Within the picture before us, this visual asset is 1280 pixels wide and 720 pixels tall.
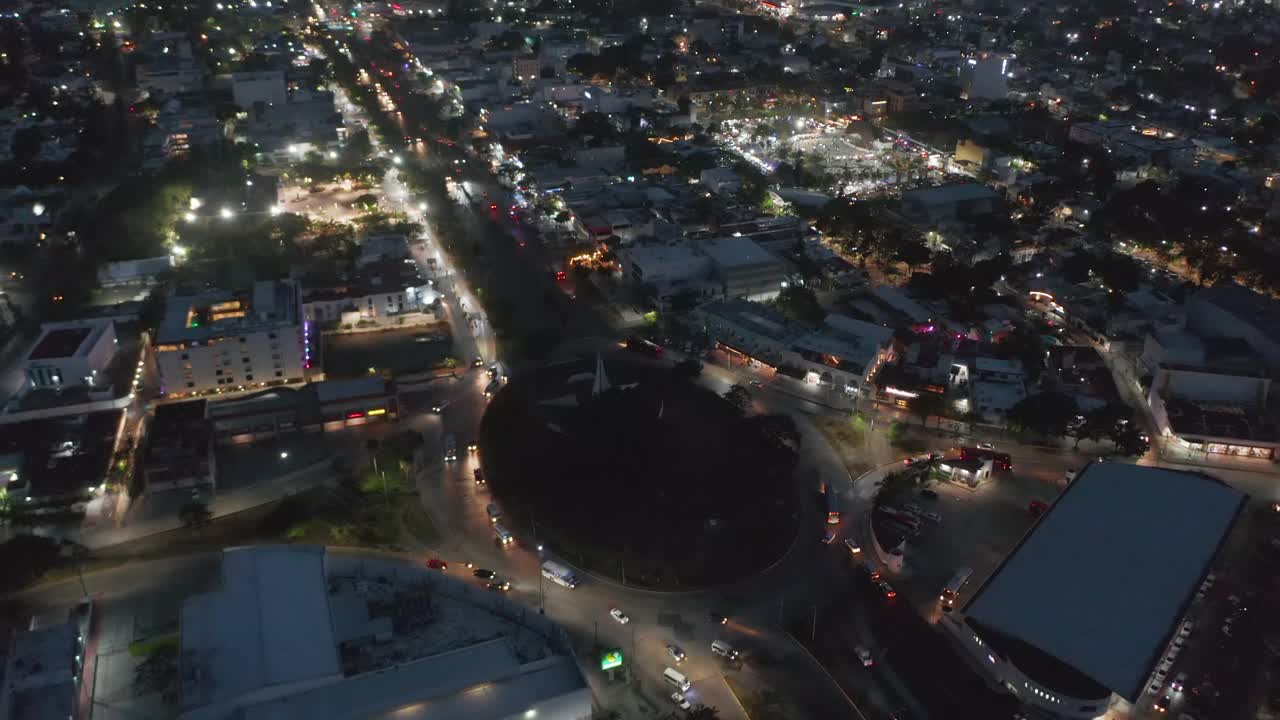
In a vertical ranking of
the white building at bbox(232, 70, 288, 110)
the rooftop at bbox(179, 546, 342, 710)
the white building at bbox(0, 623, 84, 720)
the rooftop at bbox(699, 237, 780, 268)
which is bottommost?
the white building at bbox(232, 70, 288, 110)

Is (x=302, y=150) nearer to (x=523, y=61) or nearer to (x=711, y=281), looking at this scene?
(x=523, y=61)

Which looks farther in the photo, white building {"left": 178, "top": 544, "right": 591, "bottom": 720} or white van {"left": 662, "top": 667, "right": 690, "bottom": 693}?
white van {"left": 662, "top": 667, "right": 690, "bottom": 693}

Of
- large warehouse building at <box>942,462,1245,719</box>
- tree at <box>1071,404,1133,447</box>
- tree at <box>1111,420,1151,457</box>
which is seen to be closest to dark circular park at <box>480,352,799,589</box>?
large warehouse building at <box>942,462,1245,719</box>

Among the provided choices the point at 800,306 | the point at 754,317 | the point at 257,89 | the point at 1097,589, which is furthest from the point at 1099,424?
the point at 257,89

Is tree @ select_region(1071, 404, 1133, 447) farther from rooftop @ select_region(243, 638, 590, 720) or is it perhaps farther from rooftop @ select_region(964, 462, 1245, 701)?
rooftop @ select_region(243, 638, 590, 720)

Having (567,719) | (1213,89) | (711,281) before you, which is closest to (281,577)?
(567,719)

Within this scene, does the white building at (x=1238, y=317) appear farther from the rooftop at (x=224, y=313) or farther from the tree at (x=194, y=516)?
the tree at (x=194, y=516)
